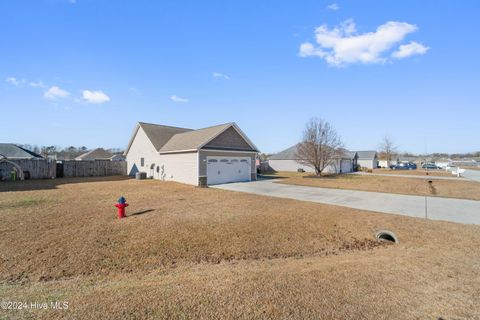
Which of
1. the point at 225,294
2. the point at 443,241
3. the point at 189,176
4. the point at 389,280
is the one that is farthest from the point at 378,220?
the point at 189,176

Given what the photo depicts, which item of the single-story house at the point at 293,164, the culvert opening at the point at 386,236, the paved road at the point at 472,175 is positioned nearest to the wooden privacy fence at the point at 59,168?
the single-story house at the point at 293,164

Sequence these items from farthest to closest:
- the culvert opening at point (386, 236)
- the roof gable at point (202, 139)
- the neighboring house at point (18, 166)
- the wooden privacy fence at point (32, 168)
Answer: the wooden privacy fence at point (32, 168) → the neighboring house at point (18, 166) → the roof gable at point (202, 139) → the culvert opening at point (386, 236)

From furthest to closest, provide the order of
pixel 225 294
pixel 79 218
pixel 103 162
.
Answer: pixel 103 162 < pixel 79 218 < pixel 225 294

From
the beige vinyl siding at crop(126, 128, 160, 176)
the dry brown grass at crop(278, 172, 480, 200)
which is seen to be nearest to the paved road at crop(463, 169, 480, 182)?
the dry brown grass at crop(278, 172, 480, 200)

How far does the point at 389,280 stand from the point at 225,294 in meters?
2.85

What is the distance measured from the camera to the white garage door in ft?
59.5

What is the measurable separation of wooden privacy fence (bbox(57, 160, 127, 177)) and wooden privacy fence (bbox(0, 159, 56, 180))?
1183mm

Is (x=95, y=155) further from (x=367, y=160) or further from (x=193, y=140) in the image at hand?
(x=367, y=160)

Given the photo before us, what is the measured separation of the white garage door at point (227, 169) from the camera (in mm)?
18125

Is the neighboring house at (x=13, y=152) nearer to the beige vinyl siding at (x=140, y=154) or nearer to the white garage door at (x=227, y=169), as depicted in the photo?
the beige vinyl siding at (x=140, y=154)

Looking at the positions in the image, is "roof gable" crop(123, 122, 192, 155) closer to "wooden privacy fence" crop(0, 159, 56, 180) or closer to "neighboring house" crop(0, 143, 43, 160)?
"wooden privacy fence" crop(0, 159, 56, 180)

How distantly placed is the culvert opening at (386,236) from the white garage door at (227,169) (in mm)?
13120

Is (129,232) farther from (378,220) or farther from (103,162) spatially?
(103,162)

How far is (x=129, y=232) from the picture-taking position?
20.4 ft
